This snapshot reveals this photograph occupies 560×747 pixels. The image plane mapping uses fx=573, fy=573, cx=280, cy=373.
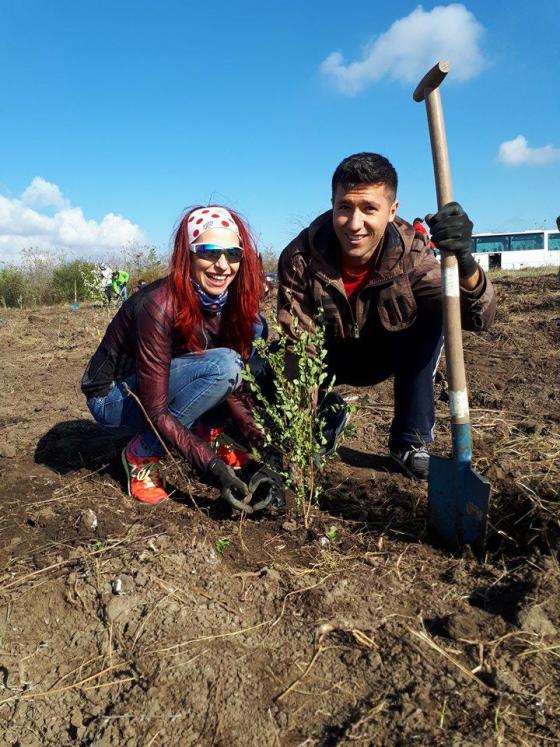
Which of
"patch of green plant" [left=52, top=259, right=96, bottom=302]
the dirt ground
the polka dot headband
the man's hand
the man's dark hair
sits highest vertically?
"patch of green plant" [left=52, top=259, right=96, bottom=302]

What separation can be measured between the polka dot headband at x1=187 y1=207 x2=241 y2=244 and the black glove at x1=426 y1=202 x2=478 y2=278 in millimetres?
936

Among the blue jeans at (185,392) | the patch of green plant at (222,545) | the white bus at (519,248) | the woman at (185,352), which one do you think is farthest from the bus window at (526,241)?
the patch of green plant at (222,545)

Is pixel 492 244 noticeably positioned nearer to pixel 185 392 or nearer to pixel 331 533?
pixel 185 392

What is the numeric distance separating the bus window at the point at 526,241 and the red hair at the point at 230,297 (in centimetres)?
2737

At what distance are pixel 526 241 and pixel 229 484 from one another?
28417 millimetres

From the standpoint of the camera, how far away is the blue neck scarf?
9.11 feet

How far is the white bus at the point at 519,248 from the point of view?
27203 millimetres

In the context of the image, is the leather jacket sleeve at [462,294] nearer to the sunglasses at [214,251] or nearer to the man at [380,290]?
the man at [380,290]

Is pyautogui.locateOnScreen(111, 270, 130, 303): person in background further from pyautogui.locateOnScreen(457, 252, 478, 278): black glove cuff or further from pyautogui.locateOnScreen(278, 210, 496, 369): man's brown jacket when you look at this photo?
pyautogui.locateOnScreen(457, 252, 478, 278): black glove cuff

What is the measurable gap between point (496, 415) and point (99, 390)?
2667 mm

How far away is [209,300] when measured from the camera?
2812mm

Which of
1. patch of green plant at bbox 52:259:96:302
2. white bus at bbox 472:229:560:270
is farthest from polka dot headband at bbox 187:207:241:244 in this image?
white bus at bbox 472:229:560:270

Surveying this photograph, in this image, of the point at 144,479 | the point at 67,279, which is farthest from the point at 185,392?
the point at 67,279

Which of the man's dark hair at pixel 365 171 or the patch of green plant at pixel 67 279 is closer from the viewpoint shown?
the man's dark hair at pixel 365 171
